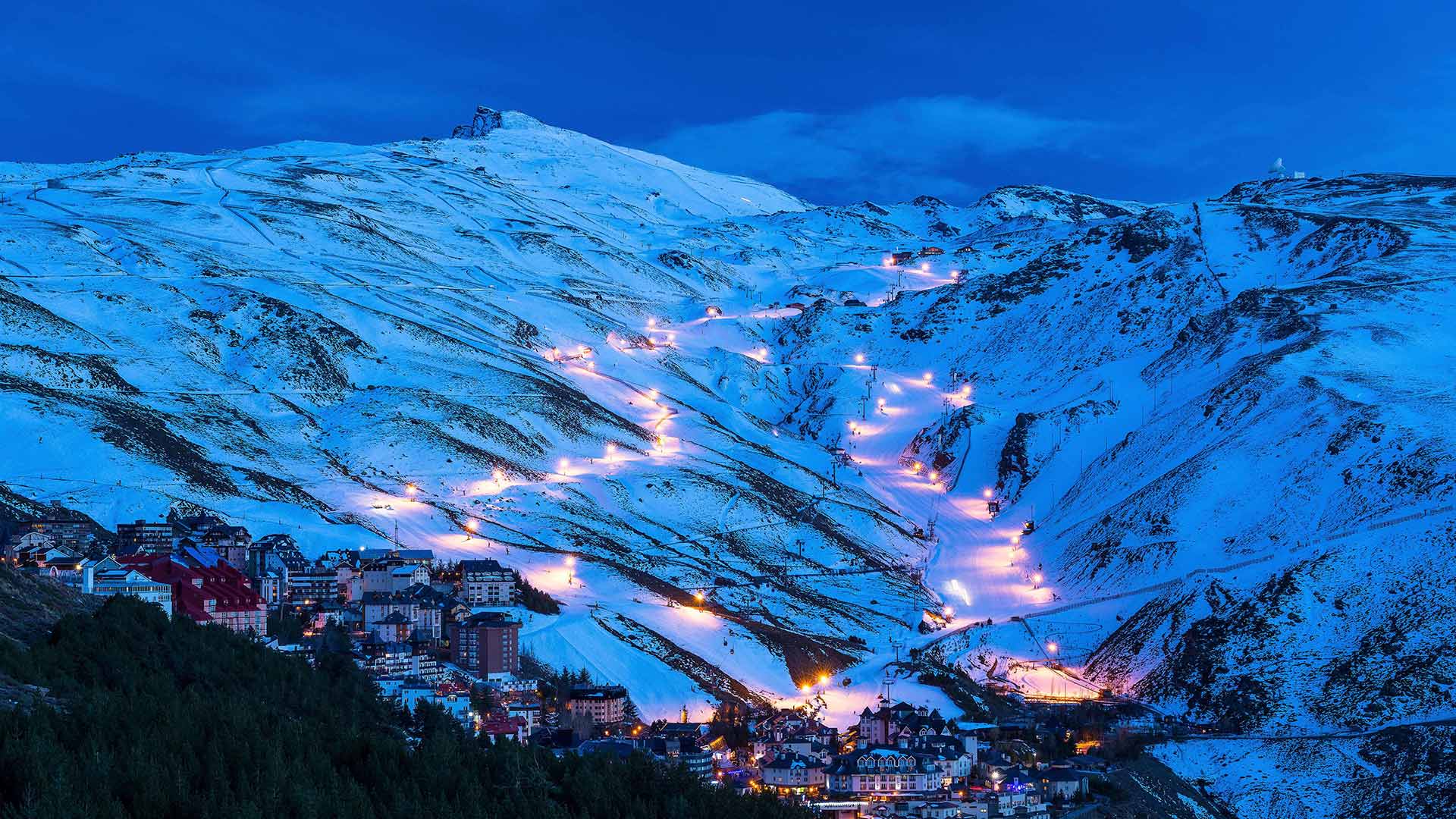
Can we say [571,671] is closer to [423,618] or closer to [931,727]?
[423,618]

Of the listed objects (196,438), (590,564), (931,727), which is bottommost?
(931,727)

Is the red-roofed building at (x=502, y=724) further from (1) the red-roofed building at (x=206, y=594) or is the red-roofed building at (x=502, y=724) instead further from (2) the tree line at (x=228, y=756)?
(2) the tree line at (x=228, y=756)

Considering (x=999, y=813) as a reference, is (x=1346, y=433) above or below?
above

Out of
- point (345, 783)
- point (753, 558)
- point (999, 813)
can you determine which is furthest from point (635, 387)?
point (345, 783)

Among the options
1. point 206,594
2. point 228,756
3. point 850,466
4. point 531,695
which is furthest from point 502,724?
point 850,466

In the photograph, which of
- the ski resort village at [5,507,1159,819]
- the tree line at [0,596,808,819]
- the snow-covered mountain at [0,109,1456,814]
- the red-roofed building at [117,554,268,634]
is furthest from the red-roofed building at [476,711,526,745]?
the tree line at [0,596,808,819]

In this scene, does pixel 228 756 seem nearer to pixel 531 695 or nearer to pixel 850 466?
pixel 531 695

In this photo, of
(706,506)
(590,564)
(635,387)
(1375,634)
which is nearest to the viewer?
(1375,634)
